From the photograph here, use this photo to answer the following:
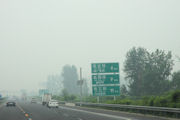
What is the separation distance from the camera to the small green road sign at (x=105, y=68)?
39.9m

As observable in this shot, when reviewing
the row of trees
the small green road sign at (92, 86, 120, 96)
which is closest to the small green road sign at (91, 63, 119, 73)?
the small green road sign at (92, 86, 120, 96)

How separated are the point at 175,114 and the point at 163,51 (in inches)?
2645

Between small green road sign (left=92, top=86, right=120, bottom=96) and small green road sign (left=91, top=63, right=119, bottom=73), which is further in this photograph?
small green road sign (left=91, top=63, right=119, bottom=73)

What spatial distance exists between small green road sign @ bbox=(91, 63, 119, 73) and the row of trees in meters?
38.5

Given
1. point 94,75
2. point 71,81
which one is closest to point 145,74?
point 94,75

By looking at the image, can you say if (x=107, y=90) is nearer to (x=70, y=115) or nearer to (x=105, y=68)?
(x=105, y=68)

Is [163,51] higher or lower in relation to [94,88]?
higher

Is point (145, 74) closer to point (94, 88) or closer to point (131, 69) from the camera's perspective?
point (131, 69)

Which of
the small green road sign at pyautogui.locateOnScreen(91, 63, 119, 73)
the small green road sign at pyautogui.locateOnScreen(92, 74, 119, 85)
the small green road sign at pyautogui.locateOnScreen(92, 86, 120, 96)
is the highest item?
the small green road sign at pyautogui.locateOnScreen(91, 63, 119, 73)

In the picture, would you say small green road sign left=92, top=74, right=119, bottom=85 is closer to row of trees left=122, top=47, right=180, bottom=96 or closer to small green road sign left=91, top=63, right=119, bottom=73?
small green road sign left=91, top=63, right=119, bottom=73

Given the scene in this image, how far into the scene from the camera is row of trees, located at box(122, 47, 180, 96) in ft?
251

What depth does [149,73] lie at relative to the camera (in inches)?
3159

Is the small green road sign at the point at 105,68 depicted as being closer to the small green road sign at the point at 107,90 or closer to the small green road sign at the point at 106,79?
the small green road sign at the point at 106,79

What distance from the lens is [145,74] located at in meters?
80.2
